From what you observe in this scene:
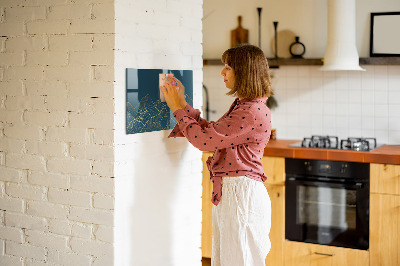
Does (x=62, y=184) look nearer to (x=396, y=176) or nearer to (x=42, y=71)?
(x=42, y=71)

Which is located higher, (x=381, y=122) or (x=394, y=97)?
(x=394, y=97)

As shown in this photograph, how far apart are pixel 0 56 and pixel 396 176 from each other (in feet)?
8.43

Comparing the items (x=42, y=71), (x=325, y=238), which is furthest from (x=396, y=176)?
(x=42, y=71)

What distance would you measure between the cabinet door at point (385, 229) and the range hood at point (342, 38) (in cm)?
101

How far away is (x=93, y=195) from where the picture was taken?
2.62 m

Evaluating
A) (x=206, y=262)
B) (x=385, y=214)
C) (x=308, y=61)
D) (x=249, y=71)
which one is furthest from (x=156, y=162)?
(x=308, y=61)

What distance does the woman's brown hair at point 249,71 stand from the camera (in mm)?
2635

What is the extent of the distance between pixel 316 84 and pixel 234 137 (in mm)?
2276

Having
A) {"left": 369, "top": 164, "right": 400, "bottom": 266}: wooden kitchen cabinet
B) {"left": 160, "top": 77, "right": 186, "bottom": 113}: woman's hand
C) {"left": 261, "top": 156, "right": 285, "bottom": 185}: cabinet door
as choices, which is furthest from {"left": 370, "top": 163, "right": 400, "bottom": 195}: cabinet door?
{"left": 160, "top": 77, "right": 186, "bottom": 113}: woman's hand

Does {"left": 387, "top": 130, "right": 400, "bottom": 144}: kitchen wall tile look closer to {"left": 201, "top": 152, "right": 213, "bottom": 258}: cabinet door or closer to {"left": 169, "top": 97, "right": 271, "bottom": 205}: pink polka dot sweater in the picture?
{"left": 201, "top": 152, "right": 213, "bottom": 258}: cabinet door

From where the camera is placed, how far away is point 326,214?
4137mm

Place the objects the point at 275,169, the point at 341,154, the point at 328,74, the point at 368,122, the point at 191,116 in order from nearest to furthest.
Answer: the point at 191,116, the point at 341,154, the point at 275,169, the point at 368,122, the point at 328,74

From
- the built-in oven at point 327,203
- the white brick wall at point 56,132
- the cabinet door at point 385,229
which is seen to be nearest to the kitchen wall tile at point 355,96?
the built-in oven at point 327,203

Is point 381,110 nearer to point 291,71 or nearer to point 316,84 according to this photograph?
point 316,84
